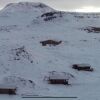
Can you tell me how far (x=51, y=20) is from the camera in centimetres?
3381

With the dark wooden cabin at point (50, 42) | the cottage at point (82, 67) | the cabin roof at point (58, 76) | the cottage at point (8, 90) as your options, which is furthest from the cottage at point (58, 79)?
the dark wooden cabin at point (50, 42)

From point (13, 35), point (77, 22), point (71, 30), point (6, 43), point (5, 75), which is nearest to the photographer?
point (5, 75)

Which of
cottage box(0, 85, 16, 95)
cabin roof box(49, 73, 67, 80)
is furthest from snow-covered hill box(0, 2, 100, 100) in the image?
cabin roof box(49, 73, 67, 80)

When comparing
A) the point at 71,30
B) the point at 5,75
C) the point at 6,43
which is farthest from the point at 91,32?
the point at 5,75

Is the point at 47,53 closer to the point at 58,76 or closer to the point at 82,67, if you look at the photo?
the point at 82,67

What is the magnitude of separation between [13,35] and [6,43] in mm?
4337

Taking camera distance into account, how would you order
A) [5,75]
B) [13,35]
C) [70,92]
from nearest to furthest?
[70,92]
[5,75]
[13,35]

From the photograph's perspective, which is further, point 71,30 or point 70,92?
point 71,30

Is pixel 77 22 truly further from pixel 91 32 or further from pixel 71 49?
pixel 71 49

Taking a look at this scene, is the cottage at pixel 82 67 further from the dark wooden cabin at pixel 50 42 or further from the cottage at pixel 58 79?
Result: the dark wooden cabin at pixel 50 42

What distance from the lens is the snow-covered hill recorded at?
16.7 meters

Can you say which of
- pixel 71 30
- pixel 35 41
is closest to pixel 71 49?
pixel 35 41

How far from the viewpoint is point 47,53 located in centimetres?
2219

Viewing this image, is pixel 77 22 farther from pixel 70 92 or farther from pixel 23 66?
pixel 70 92
